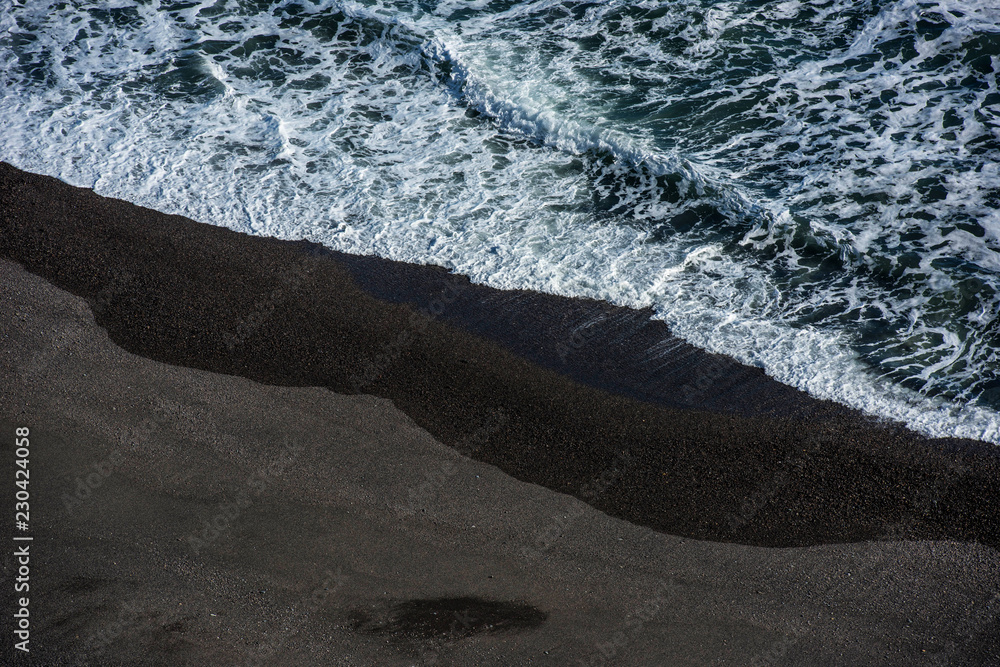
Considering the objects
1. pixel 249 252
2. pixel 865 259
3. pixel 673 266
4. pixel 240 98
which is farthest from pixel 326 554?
pixel 240 98

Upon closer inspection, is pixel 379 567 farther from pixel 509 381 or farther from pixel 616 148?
pixel 616 148

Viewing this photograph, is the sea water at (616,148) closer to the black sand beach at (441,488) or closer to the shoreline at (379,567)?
the black sand beach at (441,488)

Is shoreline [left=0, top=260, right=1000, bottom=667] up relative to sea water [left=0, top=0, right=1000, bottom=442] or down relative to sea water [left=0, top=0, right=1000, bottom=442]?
down

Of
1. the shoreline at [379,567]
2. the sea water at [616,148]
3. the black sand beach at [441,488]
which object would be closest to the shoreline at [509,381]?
the black sand beach at [441,488]

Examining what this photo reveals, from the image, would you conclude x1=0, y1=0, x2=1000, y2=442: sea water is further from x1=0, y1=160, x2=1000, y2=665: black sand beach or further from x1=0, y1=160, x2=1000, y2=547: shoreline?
x1=0, y1=160, x2=1000, y2=665: black sand beach

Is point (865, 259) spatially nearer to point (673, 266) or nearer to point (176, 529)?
point (673, 266)

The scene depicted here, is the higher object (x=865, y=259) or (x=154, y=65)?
(x=154, y=65)

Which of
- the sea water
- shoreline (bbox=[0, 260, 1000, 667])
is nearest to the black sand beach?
shoreline (bbox=[0, 260, 1000, 667])
